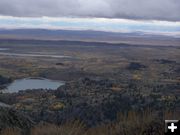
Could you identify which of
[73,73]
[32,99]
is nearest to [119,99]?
[32,99]

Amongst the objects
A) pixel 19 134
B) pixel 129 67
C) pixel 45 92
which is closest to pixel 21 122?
pixel 19 134

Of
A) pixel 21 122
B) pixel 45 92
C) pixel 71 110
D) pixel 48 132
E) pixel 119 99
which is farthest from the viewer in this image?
pixel 45 92

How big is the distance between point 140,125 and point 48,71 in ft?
313

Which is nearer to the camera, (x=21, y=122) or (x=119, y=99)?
(x=21, y=122)

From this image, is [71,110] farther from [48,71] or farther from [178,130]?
[48,71]

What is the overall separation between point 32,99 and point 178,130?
164ft

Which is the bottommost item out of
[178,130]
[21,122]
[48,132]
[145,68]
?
[145,68]

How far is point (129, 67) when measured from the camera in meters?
118

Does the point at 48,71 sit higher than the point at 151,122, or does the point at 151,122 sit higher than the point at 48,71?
the point at 151,122

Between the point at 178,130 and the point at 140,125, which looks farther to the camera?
the point at 140,125

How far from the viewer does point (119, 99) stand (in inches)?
1967

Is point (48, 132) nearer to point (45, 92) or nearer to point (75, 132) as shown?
point (75, 132)

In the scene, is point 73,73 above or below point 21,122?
below

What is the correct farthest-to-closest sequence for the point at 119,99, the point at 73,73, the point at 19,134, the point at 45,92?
the point at 73,73, the point at 45,92, the point at 119,99, the point at 19,134
